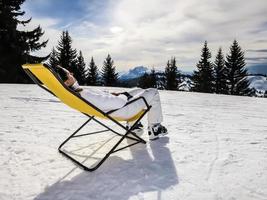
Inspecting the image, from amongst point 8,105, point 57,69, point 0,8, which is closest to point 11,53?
point 0,8

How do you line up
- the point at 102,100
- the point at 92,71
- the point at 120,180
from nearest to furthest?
the point at 120,180, the point at 102,100, the point at 92,71

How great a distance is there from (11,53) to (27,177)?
73.5 feet

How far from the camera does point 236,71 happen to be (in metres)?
36.5

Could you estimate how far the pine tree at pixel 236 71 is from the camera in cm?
3569

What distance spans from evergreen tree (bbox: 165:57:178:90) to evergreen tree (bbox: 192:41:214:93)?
272cm

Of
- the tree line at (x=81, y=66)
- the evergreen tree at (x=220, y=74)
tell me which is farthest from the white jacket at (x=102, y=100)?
the evergreen tree at (x=220, y=74)

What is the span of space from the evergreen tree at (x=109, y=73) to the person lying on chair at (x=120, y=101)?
36.1 metres

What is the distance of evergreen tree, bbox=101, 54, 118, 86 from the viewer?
39969 millimetres

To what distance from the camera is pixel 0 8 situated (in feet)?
72.3

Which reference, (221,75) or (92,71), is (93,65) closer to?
(92,71)

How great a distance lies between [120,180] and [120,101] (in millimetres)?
878

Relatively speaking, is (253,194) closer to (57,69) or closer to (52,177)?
(52,177)

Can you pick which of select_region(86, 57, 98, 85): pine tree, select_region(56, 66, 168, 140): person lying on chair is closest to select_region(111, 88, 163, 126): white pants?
select_region(56, 66, 168, 140): person lying on chair

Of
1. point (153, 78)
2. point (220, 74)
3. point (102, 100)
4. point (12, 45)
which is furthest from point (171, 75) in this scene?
point (102, 100)
